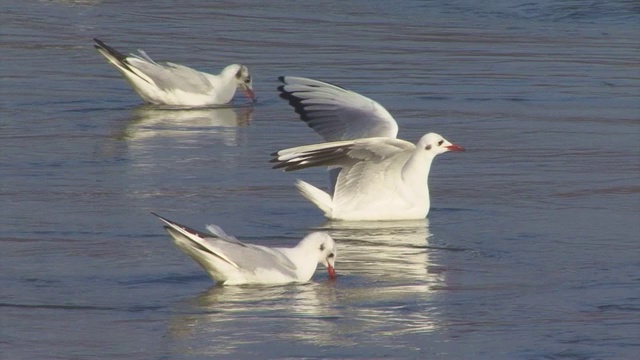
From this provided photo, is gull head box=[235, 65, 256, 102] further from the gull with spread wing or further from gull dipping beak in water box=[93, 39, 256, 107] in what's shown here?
the gull with spread wing

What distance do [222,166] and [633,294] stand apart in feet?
15.4

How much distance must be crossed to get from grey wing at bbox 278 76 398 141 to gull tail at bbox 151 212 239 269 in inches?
119

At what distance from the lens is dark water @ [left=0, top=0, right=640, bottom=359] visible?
8.27 m

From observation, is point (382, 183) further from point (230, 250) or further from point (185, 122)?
point (185, 122)

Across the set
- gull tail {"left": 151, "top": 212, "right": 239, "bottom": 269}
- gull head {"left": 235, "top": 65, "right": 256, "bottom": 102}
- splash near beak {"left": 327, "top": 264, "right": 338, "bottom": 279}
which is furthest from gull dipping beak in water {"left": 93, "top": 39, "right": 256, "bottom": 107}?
gull tail {"left": 151, "top": 212, "right": 239, "bottom": 269}

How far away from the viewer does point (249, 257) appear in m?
9.12

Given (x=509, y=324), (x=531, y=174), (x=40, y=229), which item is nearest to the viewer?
(x=509, y=324)

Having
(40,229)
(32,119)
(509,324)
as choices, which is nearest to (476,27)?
(32,119)

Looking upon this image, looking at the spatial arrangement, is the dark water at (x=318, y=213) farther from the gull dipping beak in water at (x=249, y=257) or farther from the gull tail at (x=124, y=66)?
the gull tail at (x=124, y=66)

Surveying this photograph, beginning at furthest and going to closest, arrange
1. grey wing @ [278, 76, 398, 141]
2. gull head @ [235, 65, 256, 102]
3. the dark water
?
gull head @ [235, 65, 256, 102] < grey wing @ [278, 76, 398, 141] < the dark water

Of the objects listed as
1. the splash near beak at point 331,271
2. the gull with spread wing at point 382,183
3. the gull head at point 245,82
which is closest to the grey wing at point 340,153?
the gull with spread wing at point 382,183

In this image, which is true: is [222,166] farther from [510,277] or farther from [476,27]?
[476,27]

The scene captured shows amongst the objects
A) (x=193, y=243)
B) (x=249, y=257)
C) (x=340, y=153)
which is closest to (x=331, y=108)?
(x=340, y=153)

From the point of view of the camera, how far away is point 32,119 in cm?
1509
